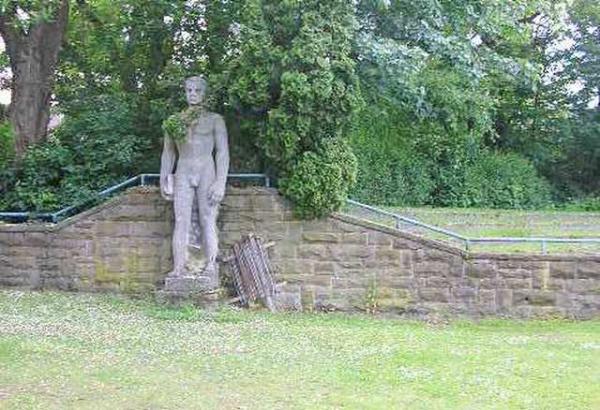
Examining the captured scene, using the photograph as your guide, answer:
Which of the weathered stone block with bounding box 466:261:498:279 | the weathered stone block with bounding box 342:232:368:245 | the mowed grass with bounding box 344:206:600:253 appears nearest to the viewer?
the weathered stone block with bounding box 466:261:498:279

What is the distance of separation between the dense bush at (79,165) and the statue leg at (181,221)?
78.5 inches

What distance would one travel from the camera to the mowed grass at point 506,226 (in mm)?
11031

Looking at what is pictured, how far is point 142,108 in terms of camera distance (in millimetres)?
12977

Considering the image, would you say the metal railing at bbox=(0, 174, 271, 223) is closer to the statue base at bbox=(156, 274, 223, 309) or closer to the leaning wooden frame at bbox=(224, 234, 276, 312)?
the leaning wooden frame at bbox=(224, 234, 276, 312)

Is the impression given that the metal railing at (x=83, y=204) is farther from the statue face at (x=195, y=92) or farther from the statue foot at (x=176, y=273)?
the statue foot at (x=176, y=273)

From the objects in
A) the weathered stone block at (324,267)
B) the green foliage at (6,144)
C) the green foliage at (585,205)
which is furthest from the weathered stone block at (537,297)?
the green foliage at (585,205)

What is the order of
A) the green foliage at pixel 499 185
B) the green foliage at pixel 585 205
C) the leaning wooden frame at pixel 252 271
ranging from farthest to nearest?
the green foliage at pixel 585 205, the green foliage at pixel 499 185, the leaning wooden frame at pixel 252 271

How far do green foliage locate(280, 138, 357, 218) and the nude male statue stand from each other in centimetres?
86

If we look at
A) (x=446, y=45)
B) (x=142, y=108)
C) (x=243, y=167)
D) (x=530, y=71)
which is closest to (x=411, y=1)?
(x=446, y=45)

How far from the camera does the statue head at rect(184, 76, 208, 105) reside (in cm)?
1069

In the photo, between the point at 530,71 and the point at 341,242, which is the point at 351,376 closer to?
the point at 341,242

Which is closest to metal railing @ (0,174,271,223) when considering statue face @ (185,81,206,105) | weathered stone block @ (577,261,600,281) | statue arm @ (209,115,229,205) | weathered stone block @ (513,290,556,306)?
statue arm @ (209,115,229,205)

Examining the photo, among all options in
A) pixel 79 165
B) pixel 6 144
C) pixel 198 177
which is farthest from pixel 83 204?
pixel 6 144

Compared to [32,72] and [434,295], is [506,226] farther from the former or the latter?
[32,72]
